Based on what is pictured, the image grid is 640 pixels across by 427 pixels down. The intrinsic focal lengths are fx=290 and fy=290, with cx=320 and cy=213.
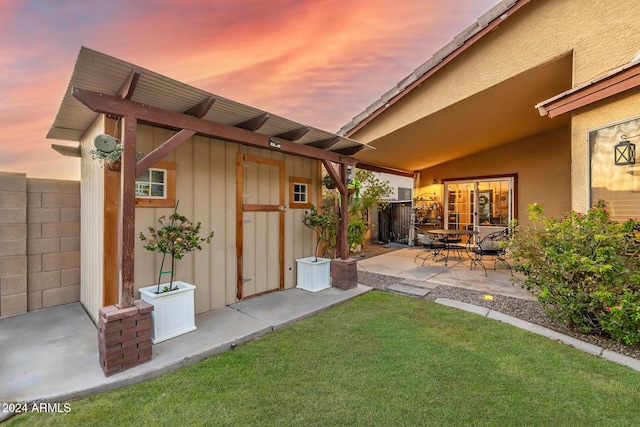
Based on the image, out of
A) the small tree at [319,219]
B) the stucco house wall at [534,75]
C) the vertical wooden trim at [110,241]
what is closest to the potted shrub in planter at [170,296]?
the vertical wooden trim at [110,241]

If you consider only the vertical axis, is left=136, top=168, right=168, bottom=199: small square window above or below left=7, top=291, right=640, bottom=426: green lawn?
above

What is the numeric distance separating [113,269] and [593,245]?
4.85 m

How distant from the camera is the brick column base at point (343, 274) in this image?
15.6 feet

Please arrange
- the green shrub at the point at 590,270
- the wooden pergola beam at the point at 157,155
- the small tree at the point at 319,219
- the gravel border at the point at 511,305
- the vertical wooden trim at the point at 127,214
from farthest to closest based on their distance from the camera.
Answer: the small tree at the point at 319,219 → the gravel border at the point at 511,305 → the green shrub at the point at 590,270 → the wooden pergola beam at the point at 157,155 → the vertical wooden trim at the point at 127,214

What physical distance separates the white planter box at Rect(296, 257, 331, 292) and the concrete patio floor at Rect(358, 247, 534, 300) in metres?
1.56

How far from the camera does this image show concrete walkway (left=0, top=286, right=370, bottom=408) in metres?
2.20

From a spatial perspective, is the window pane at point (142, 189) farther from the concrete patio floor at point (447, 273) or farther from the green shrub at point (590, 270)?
the green shrub at point (590, 270)

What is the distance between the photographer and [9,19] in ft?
12.2

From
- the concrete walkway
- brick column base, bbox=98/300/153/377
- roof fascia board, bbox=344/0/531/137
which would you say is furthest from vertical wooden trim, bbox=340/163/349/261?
brick column base, bbox=98/300/153/377

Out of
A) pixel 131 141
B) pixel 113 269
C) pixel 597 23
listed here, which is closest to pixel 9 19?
pixel 131 141

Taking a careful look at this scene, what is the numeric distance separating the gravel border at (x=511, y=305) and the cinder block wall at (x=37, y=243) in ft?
14.9

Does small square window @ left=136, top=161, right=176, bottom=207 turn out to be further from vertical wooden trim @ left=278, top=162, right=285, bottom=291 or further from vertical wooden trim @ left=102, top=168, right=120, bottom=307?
vertical wooden trim @ left=278, top=162, right=285, bottom=291

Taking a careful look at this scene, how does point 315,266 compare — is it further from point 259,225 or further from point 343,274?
point 259,225

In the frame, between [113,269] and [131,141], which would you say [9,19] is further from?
[113,269]
